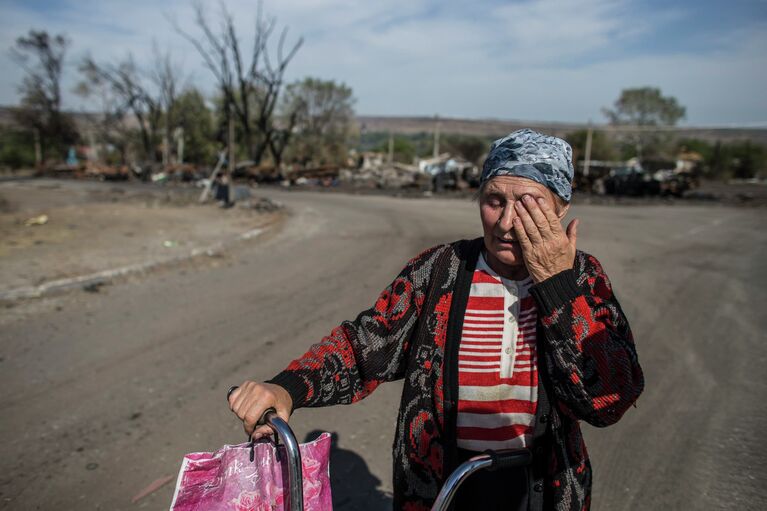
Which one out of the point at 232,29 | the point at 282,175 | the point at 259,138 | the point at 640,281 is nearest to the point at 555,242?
the point at 640,281

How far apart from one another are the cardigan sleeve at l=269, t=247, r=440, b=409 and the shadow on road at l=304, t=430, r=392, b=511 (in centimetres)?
142

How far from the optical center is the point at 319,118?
149 ft

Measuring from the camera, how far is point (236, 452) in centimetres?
126

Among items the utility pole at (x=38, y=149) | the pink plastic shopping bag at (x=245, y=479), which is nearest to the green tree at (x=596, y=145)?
the utility pole at (x=38, y=149)

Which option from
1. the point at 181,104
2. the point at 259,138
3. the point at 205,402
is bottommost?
the point at 205,402

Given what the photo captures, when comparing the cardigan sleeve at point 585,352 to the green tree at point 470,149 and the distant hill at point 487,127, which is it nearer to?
the distant hill at point 487,127

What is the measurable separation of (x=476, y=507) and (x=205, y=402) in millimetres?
2842

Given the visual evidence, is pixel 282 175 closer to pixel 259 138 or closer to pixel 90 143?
pixel 259 138

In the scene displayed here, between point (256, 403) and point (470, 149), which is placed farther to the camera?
point (470, 149)

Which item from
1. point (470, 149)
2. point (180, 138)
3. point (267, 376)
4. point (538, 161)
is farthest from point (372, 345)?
point (470, 149)

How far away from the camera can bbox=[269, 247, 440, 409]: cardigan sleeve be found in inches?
64.1

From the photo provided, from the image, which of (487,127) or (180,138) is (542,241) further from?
(487,127)

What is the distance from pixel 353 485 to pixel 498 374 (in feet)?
5.93

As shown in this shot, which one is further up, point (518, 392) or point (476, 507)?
point (518, 392)
